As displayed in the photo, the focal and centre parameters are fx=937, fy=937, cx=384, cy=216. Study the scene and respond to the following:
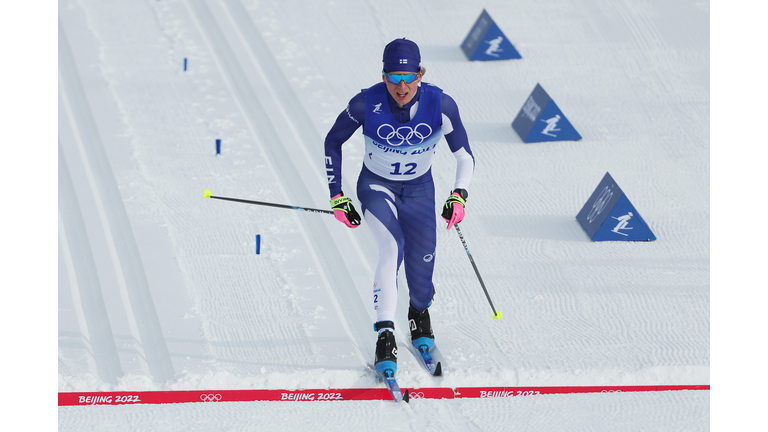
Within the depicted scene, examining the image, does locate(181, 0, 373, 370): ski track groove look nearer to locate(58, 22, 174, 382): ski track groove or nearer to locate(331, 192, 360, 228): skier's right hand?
locate(331, 192, 360, 228): skier's right hand

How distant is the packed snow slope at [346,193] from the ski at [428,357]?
0.06 metres

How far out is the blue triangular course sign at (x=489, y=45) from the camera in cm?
1027

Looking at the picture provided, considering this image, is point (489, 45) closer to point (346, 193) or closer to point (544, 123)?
point (544, 123)

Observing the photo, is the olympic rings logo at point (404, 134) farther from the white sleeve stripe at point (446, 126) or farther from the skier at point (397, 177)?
the white sleeve stripe at point (446, 126)

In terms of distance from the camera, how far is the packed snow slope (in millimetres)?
5816

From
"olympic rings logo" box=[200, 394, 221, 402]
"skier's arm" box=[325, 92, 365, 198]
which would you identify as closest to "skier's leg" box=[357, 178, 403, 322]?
"skier's arm" box=[325, 92, 365, 198]

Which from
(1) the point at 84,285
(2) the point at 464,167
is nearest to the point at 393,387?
(2) the point at 464,167

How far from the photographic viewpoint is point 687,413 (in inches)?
211

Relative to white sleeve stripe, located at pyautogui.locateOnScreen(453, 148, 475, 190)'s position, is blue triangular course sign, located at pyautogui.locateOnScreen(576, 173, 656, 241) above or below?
below

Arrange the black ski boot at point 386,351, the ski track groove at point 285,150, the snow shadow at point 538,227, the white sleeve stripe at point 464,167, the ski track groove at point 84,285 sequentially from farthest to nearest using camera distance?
the snow shadow at point 538,227 < the ski track groove at point 285,150 < the ski track groove at point 84,285 < the white sleeve stripe at point 464,167 < the black ski boot at point 386,351

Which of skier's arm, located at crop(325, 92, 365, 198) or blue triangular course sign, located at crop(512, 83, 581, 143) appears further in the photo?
blue triangular course sign, located at crop(512, 83, 581, 143)

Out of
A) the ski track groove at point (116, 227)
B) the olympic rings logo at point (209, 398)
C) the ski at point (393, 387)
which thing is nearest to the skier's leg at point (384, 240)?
the ski at point (393, 387)

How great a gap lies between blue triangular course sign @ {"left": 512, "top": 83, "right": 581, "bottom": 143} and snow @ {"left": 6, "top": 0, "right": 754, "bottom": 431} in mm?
105

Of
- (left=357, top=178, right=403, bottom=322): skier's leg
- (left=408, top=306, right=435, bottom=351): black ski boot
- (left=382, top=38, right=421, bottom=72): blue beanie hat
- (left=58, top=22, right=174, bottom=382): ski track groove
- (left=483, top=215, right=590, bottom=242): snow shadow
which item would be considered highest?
(left=382, top=38, right=421, bottom=72): blue beanie hat
